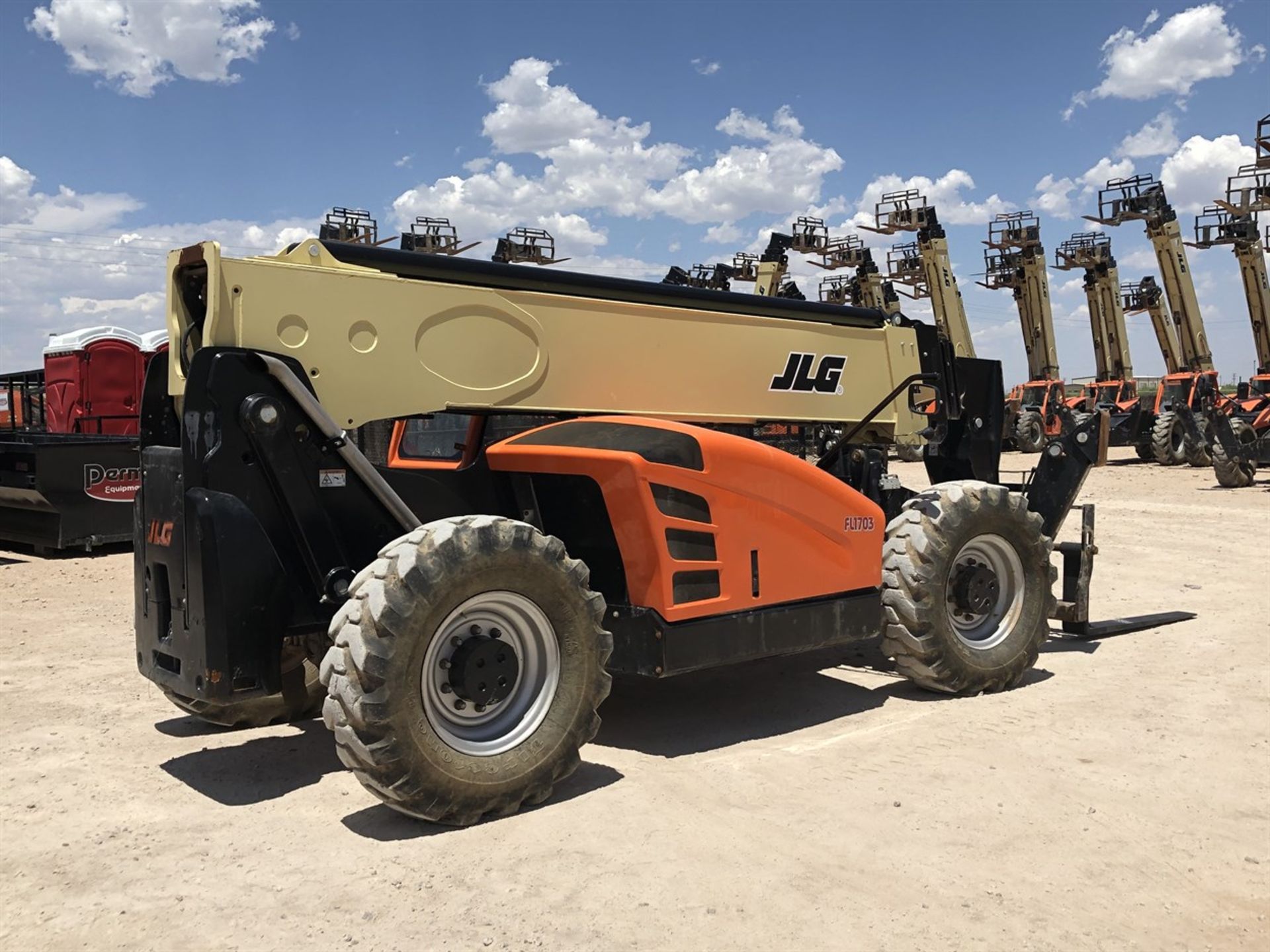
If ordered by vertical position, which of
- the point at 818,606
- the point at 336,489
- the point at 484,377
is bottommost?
the point at 818,606

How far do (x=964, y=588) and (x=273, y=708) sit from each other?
4091mm

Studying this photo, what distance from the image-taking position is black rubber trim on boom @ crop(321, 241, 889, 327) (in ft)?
17.4

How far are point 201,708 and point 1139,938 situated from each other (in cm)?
432

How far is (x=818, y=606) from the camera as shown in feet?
19.9

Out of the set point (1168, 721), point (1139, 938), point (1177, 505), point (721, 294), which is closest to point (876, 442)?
point (721, 294)

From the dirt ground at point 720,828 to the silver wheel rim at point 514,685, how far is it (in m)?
0.37

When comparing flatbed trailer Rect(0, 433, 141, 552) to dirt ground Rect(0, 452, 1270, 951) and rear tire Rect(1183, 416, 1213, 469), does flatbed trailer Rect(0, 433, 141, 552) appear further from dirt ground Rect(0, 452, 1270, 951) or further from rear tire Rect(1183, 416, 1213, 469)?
rear tire Rect(1183, 416, 1213, 469)

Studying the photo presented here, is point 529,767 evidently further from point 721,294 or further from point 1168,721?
point 1168,721

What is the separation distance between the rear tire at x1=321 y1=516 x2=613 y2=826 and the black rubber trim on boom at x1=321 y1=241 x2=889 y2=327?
141 centimetres

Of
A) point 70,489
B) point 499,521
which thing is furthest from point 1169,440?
point 499,521

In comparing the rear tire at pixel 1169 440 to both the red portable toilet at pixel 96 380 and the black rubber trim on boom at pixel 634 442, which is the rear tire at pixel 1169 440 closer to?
the red portable toilet at pixel 96 380

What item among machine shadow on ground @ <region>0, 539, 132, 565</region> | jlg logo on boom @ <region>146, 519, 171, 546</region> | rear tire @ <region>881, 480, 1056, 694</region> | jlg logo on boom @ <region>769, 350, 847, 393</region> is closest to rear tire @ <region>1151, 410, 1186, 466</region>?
rear tire @ <region>881, 480, 1056, 694</region>

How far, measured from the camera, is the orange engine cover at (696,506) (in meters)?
5.36

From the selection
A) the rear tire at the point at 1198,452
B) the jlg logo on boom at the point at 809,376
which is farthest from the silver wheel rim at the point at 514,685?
the rear tire at the point at 1198,452
